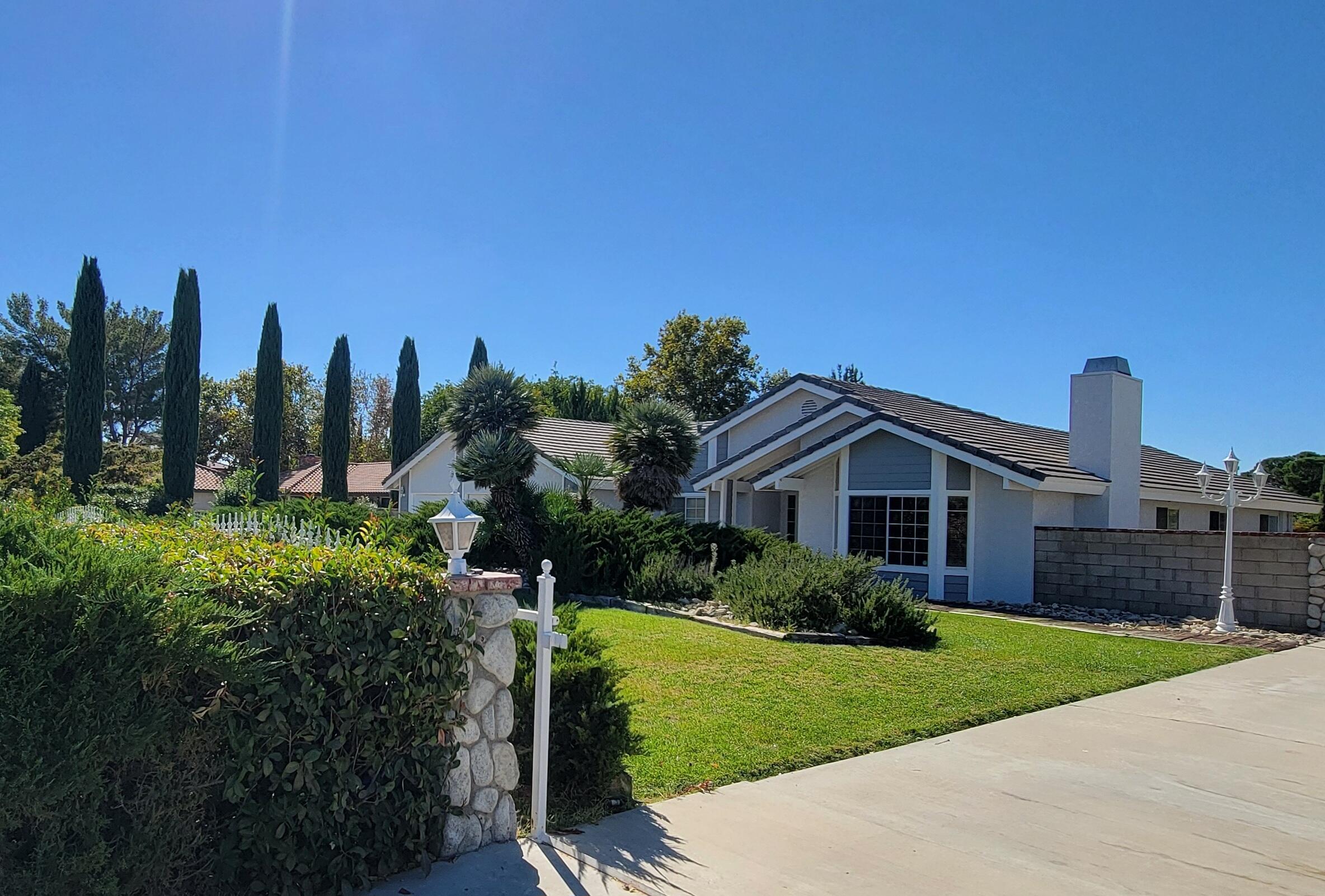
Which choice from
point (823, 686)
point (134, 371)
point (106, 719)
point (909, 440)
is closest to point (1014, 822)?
point (823, 686)

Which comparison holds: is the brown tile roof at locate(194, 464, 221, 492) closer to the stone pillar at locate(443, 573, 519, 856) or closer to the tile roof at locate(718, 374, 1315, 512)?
the tile roof at locate(718, 374, 1315, 512)

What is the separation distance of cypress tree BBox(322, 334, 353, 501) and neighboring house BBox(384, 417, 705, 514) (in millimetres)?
7494

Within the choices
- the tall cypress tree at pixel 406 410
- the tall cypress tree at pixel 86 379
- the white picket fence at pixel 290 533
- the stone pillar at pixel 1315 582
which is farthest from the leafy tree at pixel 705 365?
the white picket fence at pixel 290 533

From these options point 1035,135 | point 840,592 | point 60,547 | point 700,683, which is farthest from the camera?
point 1035,135

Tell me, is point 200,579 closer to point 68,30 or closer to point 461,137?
point 68,30

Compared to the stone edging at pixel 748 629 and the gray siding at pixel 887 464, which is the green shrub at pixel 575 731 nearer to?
the stone edging at pixel 748 629

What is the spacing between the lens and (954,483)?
59.6 ft

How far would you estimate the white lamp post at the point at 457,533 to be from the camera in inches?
184

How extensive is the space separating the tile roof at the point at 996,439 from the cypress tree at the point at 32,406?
42.6 metres

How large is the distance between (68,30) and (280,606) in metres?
9.73

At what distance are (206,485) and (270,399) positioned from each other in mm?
13821

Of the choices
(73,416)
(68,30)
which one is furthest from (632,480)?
(73,416)

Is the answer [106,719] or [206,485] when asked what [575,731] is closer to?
[106,719]

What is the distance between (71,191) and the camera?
15.3 meters
